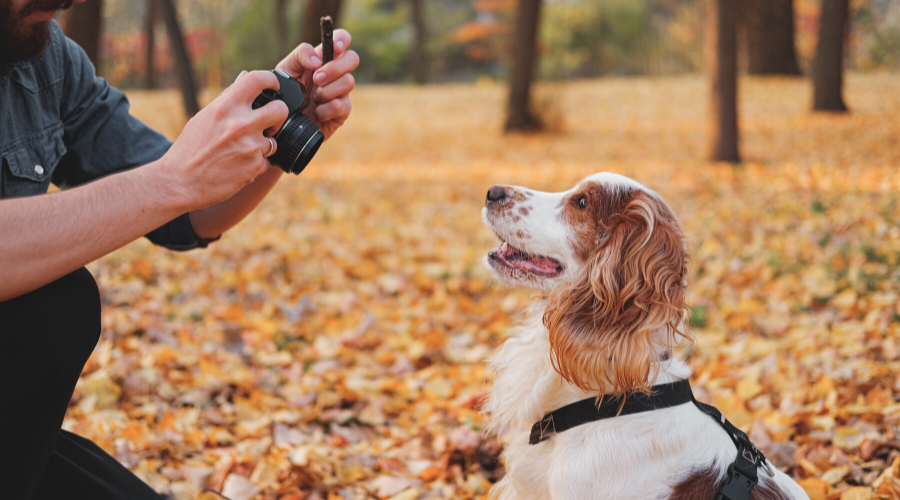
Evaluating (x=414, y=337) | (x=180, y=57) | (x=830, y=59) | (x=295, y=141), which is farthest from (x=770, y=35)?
(x=295, y=141)

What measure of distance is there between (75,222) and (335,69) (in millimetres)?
1031

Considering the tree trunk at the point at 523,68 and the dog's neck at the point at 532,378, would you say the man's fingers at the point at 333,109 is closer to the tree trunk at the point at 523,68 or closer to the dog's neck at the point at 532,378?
the dog's neck at the point at 532,378

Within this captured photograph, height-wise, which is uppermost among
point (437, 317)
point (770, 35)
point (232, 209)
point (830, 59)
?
point (232, 209)

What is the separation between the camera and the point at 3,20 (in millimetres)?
1826

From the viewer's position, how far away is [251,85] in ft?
5.61

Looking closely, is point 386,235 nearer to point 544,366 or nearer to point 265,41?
point 544,366

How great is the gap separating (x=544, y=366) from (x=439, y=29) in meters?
37.8

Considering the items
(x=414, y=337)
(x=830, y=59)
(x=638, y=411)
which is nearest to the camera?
(x=638, y=411)

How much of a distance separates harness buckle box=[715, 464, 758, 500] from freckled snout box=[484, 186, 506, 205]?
3.98 ft

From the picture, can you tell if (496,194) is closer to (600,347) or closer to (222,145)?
(600,347)

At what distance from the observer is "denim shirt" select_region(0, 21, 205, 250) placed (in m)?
2.15

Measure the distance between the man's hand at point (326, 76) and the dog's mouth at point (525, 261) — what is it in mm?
785

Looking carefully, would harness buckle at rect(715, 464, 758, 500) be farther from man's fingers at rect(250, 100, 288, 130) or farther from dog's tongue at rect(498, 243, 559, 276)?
man's fingers at rect(250, 100, 288, 130)

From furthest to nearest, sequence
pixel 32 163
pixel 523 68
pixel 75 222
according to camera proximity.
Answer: pixel 523 68 < pixel 32 163 < pixel 75 222
